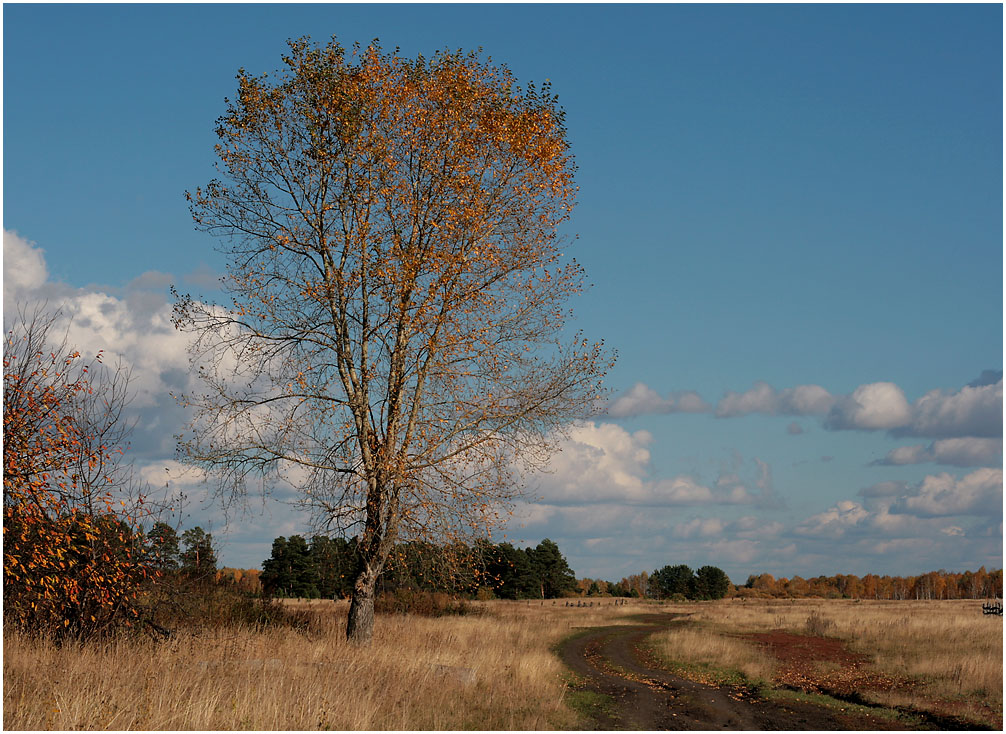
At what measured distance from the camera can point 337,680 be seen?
Answer: 1310 cm

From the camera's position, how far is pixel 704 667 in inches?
852

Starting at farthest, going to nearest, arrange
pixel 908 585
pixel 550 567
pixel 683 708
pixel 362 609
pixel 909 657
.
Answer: pixel 908 585 → pixel 550 567 → pixel 909 657 → pixel 362 609 → pixel 683 708

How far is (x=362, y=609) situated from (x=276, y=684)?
7106 mm

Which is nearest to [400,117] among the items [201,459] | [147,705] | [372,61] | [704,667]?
[372,61]

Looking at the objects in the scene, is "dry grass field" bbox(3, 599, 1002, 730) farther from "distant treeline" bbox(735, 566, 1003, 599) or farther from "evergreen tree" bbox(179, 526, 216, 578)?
"distant treeline" bbox(735, 566, 1003, 599)

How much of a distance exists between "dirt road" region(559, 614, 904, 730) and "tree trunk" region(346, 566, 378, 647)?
16.8ft

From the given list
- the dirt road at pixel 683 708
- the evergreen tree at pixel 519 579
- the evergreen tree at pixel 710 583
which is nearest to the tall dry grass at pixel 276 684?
the dirt road at pixel 683 708

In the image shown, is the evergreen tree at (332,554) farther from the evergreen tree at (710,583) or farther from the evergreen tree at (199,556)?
the evergreen tree at (710,583)

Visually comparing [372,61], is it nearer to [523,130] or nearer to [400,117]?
[400,117]

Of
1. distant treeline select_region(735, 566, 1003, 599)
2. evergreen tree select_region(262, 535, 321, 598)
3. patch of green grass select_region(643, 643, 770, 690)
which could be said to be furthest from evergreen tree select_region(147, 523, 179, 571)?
distant treeline select_region(735, 566, 1003, 599)

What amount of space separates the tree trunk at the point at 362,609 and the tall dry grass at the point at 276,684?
0.37m

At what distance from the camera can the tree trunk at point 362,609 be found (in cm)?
1888

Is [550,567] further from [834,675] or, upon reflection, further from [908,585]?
[908,585]

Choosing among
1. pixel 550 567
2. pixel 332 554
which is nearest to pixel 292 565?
pixel 550 567
